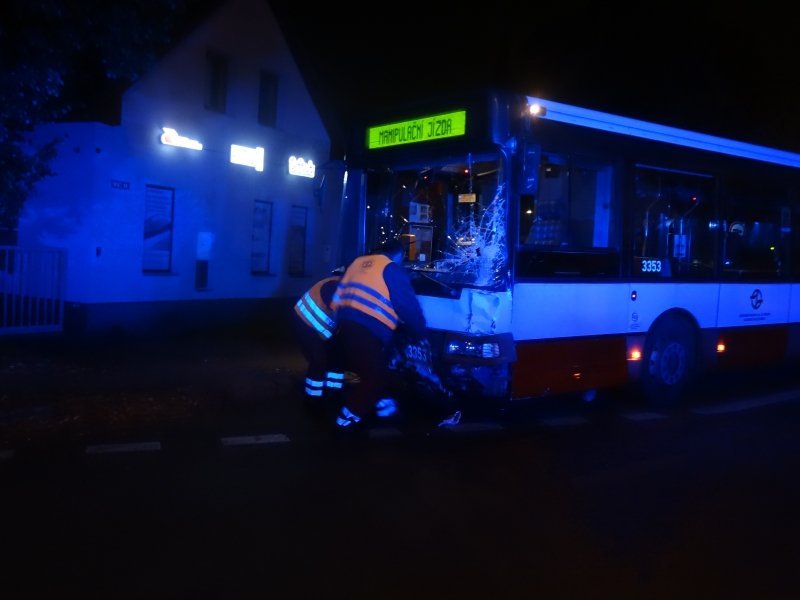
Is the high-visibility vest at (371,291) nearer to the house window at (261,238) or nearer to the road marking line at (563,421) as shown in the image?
the road marking line at (563,421)

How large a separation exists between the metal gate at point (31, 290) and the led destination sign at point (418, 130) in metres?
6.85

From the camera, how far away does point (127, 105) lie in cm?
1404

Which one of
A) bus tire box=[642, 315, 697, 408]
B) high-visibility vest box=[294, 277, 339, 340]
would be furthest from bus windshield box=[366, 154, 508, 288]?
bus tire box=[642, 315, 697, 408]

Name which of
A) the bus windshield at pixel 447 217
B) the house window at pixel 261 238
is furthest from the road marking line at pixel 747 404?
the house window at pixel 261 238

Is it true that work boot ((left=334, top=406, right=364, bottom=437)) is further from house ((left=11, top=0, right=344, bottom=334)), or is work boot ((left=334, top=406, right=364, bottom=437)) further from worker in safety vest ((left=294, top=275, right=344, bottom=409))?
house ((left=11, top=0, right=344, bottom=334))

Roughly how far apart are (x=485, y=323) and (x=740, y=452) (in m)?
2.61

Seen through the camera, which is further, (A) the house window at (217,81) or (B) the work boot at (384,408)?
(A) the house window at (217,81)

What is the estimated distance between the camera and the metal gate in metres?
12.6

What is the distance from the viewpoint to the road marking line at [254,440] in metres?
7.23

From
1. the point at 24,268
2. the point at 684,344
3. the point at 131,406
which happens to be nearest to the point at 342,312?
the point at 131,406

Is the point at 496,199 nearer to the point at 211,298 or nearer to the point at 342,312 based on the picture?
the point at 342,312

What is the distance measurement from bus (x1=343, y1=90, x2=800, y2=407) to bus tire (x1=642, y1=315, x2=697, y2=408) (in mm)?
20

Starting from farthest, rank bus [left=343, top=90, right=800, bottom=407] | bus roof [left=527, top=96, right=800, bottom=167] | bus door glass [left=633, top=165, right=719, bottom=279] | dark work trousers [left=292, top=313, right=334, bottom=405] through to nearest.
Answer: bus door glass [left=633, top=165, right=719, bottom=279]
dark work trousers [left=292, top=313, right=334, bottom=405]
bus roof [left=527, top=96, right=800, bottom=167]
bus [left=343, top=90, right=800, bottom=407]

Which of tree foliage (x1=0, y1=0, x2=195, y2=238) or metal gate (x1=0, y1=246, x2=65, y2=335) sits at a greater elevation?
tree foliage (x1=0, y1=0, x2=195, y2=238)
